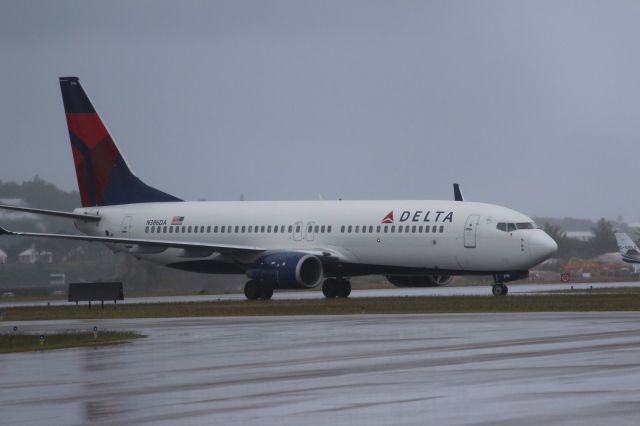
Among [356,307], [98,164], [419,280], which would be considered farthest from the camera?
[98,164]

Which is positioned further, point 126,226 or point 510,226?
point 126,226

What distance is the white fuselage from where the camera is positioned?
53.7 meters

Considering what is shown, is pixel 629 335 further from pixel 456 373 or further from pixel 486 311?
pixel 486 311

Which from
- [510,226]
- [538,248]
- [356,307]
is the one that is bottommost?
[356,307]

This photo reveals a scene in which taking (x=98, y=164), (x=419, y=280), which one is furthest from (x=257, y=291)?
(x=98, y=164)

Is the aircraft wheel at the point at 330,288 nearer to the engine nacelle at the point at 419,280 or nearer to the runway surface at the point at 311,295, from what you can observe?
the runway surface at the point at 311,295

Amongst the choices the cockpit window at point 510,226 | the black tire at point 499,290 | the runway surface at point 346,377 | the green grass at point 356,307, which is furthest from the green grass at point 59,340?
the cockpit window at point 510,226

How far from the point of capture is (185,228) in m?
62.1

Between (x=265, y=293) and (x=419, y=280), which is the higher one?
(x=419, y=280)

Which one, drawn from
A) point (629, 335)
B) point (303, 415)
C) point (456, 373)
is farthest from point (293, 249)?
point (303, 415)

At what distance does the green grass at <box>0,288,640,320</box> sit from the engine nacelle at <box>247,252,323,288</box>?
3.30 meters

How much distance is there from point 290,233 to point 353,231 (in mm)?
3422

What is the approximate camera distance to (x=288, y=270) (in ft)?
181

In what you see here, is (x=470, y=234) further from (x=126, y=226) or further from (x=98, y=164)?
(x=98, y=164)
